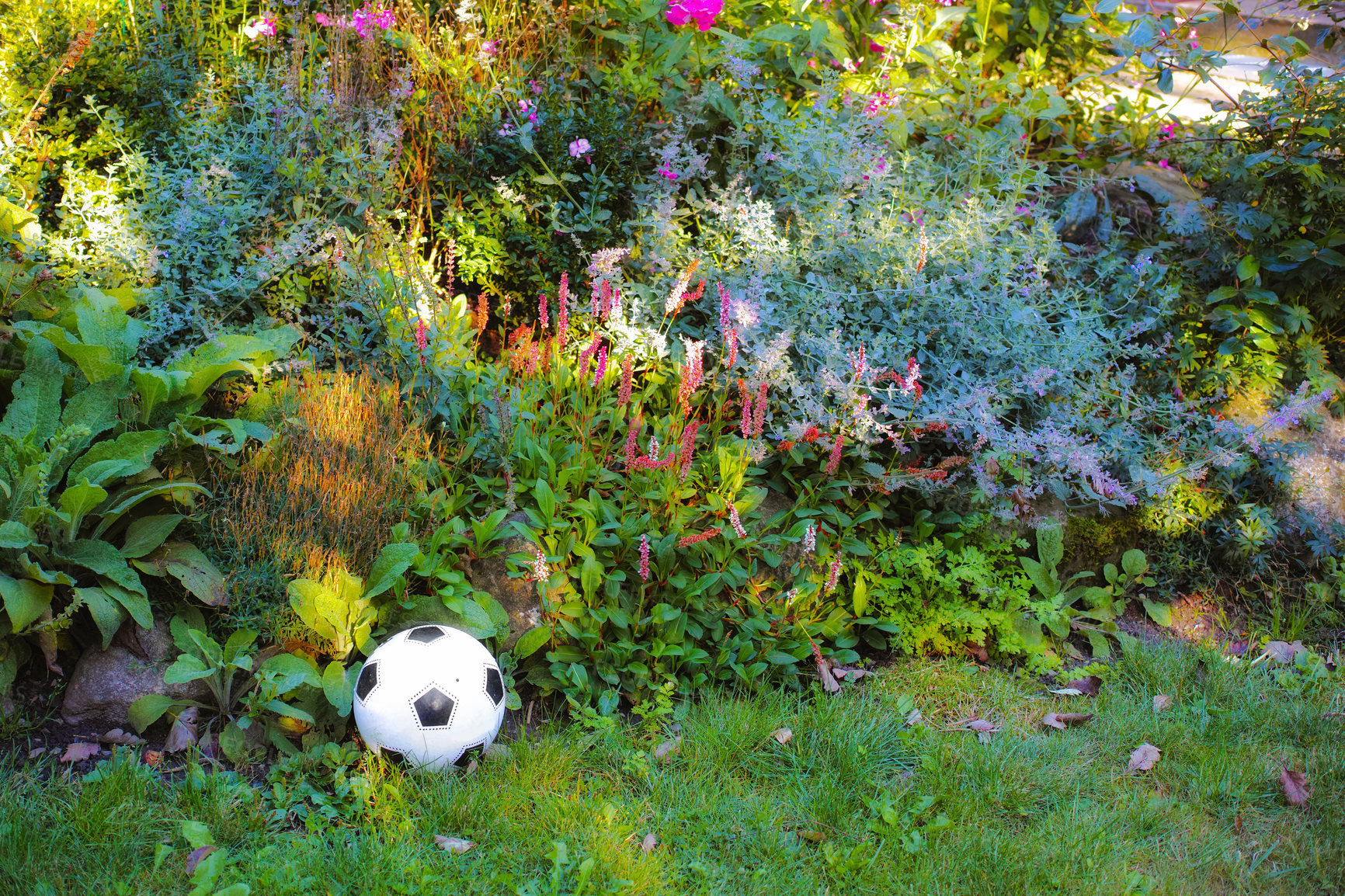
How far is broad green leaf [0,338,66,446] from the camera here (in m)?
2.89

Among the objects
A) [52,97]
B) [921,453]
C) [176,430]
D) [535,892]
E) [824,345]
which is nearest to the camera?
[535,892]

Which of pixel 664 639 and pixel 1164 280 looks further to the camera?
pixel 1164 280

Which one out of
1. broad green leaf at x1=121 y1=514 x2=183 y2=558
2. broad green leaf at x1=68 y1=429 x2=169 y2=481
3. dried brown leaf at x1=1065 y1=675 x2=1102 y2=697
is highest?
broad green leaf at x1=68 y1=429 x2=169 y2=481

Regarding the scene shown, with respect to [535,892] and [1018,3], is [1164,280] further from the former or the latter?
[535,892]

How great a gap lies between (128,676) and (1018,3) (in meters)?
5.50

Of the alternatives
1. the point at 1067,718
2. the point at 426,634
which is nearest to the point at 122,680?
the point at 426,634

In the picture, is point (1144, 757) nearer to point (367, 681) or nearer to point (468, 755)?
point (468, 755)

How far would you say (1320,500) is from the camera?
4223 millimetres

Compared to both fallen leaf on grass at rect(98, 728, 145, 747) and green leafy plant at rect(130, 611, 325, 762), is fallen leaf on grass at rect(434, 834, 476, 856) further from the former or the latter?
fallen leaf on grass at rect(98, 728, 145, 747)

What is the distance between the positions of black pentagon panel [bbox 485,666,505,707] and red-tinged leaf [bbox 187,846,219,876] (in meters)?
0.77

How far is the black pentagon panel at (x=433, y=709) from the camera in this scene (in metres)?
2.53

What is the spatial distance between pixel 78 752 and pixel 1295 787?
3.61 meters

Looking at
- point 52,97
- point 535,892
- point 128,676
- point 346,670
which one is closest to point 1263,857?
point 535,892

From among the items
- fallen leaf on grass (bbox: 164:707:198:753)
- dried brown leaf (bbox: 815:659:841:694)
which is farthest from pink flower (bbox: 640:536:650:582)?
fallen leaf on grass (bbox: 164:707:198:753)
